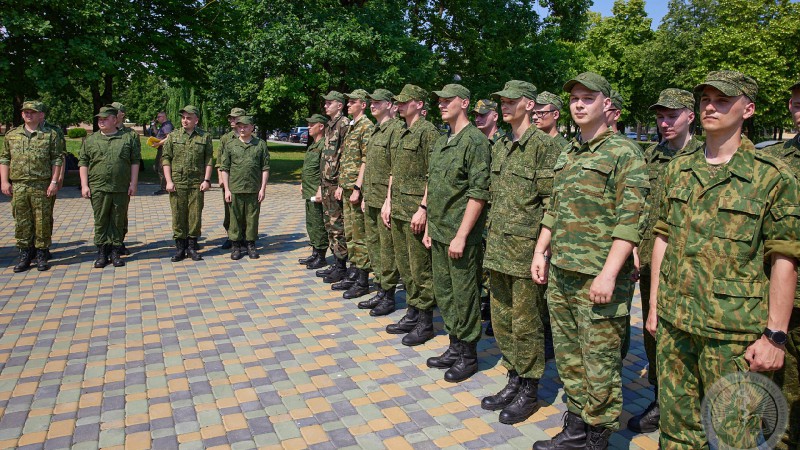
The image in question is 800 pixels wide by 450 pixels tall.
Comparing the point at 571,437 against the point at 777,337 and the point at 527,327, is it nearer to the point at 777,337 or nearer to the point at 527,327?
the point at 527,327

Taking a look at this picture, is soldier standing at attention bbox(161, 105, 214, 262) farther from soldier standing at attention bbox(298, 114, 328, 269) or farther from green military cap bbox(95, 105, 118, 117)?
soldier standing at attention bbox(298, 114, 328, 269)

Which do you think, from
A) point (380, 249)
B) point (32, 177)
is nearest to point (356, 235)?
point (380, 249)

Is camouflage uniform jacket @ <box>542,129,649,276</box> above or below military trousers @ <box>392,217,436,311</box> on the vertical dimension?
above

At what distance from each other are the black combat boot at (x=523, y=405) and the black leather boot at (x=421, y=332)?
1493 millimetres

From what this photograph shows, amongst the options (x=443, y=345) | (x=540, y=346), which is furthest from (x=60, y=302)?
(x=540, y=346)

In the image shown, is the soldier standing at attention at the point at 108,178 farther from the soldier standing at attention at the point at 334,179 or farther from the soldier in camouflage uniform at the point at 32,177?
the soldier standing at attention at the point at 334,179

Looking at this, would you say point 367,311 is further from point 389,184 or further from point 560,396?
point 560,396

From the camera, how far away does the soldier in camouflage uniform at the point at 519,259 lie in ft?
13.4

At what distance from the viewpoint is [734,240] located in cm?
274

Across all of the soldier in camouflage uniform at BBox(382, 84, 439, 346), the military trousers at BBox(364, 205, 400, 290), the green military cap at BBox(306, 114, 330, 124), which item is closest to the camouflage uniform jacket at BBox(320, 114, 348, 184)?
the green military cap at BBox(306, 114, 330, 124)

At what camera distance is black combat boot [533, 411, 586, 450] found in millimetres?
3533

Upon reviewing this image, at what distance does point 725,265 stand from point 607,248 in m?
0.68

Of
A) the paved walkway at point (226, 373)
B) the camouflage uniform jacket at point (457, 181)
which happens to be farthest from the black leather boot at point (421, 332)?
the camouflage uniform jacket at point (457, 181)

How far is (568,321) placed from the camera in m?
3.53
